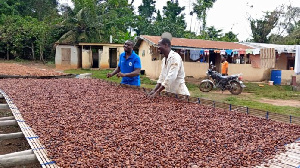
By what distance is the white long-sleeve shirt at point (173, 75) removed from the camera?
323 cm

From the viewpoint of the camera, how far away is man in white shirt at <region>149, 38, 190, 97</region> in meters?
3.23

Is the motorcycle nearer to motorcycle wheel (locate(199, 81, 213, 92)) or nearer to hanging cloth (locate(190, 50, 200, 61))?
motorcycle wheel (locate(199, 81, 213, 92))

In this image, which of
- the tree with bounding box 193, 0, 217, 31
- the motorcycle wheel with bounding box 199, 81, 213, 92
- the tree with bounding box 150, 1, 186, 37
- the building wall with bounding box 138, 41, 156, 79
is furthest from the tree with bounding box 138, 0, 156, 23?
the motorcycle wheel with bounding box 199, 81, 213, 92

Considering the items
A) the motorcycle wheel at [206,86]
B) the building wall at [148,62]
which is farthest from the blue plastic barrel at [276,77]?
the building wall at [148,62]

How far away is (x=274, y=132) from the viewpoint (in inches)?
84.1

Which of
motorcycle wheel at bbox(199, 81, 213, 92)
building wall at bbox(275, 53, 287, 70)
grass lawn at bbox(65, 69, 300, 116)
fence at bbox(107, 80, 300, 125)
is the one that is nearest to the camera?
fence at bbox(107, 80, 300, 125)

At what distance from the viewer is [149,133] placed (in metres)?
2.07

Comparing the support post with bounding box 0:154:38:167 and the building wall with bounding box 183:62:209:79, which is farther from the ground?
the building wall with bounding box 183:62:209:79

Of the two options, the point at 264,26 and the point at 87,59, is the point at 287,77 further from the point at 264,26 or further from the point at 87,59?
the point at 87,59

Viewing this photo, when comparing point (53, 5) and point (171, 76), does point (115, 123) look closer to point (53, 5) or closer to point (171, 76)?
point (171, 76)

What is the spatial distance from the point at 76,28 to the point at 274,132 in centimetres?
1780

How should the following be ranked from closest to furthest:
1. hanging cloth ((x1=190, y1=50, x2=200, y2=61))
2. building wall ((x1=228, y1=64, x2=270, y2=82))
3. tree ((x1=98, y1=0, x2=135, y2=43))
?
hanging cloth ((x1=190, y1=50, x2=200, y2=61))
building wall ((x1=228, y1=64, x2=270, y2=82))
tree ((x1=98, y1=0, x2=135, y2=43))

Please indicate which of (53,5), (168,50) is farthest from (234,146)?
(53,5)

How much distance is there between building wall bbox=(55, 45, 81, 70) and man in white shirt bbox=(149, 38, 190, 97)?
14.3m
